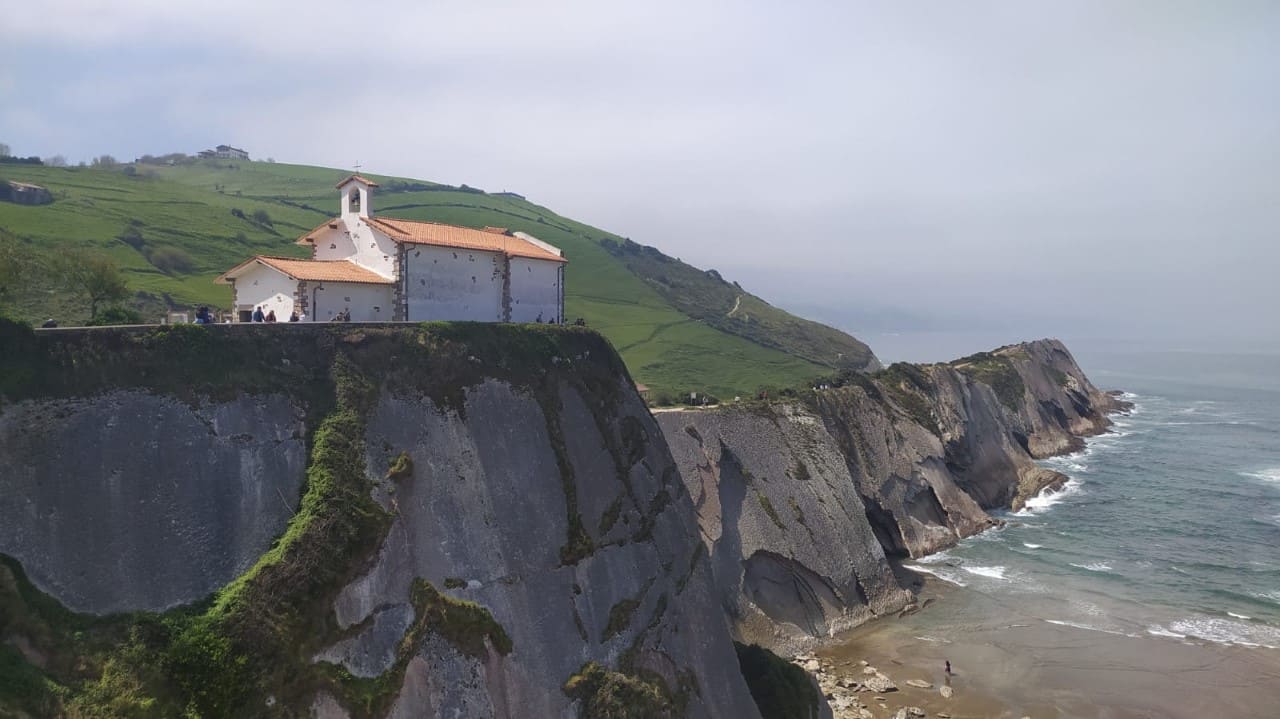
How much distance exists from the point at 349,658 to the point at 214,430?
26.5 ft

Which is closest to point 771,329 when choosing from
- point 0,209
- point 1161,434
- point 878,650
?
point 1161,434

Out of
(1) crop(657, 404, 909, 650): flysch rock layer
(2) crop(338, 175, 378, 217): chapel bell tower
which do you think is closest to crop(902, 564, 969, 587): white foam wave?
(1) crop(657, 404, 909, 650): flysch rock layer

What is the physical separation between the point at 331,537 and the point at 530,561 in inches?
285

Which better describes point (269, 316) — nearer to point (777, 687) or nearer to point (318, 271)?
point (318, 271)

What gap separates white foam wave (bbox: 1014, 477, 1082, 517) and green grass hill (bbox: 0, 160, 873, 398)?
26562 mm

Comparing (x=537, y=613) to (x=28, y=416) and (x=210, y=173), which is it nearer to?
(x=28, y=416)

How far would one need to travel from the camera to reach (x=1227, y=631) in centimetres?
4425

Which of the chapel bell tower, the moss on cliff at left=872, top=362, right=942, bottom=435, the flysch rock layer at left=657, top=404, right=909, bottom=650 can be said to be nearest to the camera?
the chapel bell tower

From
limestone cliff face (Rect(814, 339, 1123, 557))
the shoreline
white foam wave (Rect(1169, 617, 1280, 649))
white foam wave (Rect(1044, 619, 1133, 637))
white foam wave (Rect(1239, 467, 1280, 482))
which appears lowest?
the shoreline

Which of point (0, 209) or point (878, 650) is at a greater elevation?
point (0, 209)

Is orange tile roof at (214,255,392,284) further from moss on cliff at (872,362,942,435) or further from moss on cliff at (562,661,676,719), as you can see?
moss on cliff at (872,362,942,435)

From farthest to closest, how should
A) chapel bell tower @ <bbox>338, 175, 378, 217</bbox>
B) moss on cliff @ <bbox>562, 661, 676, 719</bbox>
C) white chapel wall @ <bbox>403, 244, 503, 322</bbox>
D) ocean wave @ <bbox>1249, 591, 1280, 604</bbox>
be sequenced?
ocean wave @ <bbox>1249, 591, 1280, 604</bbox>
chapel bell tower @ <bbox>338, 175, 378, 217</bbox>
white chapel wall @ <bbox>403, 244, 503, 322</bbox>
moss on cliff @ <bbox>562, 661, 676, 719</bbox>

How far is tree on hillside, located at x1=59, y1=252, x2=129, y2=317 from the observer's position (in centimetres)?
3706

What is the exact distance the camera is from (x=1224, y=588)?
50.7 m
